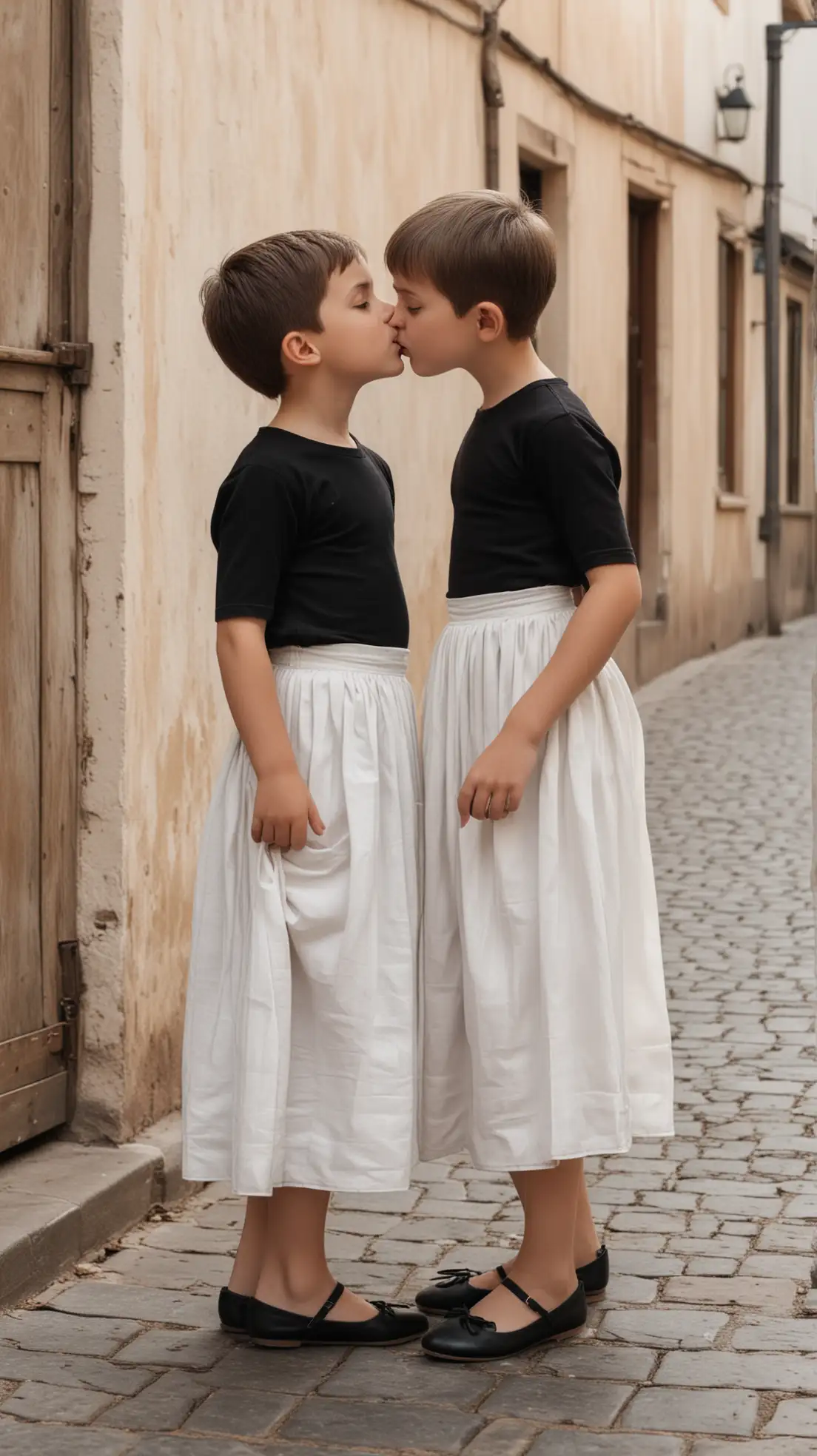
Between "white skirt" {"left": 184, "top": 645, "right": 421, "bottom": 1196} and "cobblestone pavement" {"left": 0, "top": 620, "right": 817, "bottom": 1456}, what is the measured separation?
31 centimetres

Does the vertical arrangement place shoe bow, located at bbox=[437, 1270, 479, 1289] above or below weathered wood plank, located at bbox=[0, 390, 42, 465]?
below

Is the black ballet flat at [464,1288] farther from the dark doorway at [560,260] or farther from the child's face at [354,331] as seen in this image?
the dark doorway at [560,260]

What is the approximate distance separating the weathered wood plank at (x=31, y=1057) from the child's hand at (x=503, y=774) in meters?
1.32

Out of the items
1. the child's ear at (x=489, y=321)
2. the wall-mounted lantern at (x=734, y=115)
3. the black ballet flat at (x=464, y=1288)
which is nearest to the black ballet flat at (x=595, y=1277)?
the black ballet flat at (x=464, y=1288)

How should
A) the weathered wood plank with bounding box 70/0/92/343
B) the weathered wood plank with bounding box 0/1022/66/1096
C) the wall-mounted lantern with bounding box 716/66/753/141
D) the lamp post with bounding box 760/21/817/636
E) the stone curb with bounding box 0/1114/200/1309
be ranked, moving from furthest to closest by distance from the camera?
the lamp post with bounding box 760/21/817/636, the wall-mounted lantern with bounding box 716/66/753/141, the weathered wood plank with bounding box 70/0/92/343, the weathered wood plank with bounding box 0/1022/66/1096, the stone curb with bounding box 0/1114/200/1309

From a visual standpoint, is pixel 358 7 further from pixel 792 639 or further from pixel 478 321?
pixel 792 639

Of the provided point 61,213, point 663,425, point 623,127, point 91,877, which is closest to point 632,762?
point 91,877

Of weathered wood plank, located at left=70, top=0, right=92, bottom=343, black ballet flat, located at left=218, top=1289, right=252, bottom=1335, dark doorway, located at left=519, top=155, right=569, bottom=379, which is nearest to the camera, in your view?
black ballet flat, located at left=218, top=1289, right=252, bottom=1335

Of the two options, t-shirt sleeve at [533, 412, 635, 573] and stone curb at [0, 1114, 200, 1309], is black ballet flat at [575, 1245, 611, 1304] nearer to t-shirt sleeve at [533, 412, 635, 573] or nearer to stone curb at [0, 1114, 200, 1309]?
stone curb at [0, 1114, 200, 1309]

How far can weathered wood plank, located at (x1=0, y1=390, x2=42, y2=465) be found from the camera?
3971mm

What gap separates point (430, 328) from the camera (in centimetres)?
330

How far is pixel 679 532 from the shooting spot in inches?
556

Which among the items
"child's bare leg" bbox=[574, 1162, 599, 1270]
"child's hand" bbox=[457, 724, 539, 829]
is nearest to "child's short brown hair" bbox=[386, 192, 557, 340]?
"child's hand" bbox=[457, 724, 539, 829]

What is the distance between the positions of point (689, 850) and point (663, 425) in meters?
6.18
